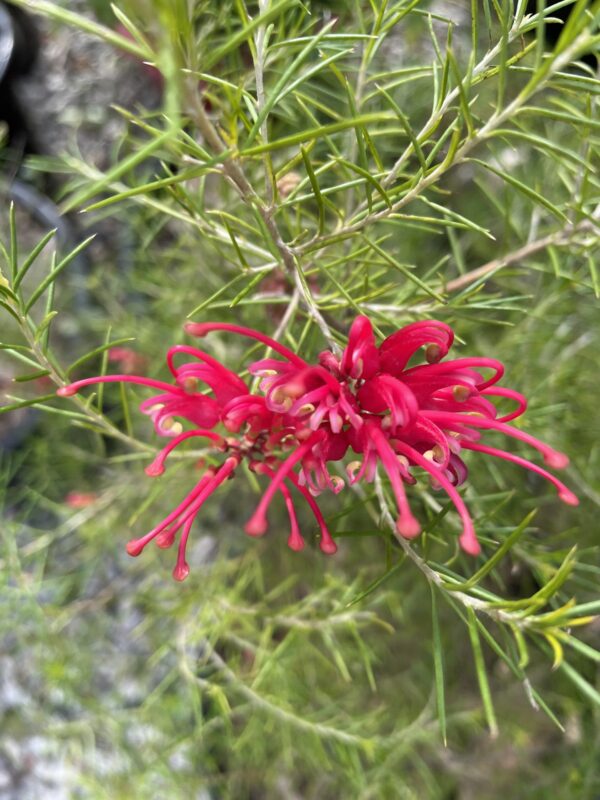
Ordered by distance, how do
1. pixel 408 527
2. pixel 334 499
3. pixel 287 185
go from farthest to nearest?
1. pixel 334 499
2. pixel 287 185
3. pixel 408 527

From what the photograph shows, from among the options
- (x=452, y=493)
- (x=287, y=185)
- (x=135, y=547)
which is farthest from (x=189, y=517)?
(x=287, y=185)

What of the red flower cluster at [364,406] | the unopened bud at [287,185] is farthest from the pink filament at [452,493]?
the unopened bud at [287,185]

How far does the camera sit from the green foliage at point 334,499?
41cm

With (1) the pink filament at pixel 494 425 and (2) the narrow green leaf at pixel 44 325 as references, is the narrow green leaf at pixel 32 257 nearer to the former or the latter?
(2) the narrow green leaf at pixel 44 325

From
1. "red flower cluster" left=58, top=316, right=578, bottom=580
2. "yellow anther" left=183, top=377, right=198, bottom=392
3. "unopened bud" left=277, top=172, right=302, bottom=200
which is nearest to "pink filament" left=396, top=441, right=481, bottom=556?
"red flower cluster" left=58, top=316, right=578, bottom=580

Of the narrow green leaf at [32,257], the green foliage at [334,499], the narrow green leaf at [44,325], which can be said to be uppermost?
the narrow green leaf at [32,257]

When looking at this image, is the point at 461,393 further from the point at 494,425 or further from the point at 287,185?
the point at 287,185

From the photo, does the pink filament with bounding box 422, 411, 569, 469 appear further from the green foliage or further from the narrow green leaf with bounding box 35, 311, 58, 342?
the narrow green leaf with bounding box 35, 311, 58, 342

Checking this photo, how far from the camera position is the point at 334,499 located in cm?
81

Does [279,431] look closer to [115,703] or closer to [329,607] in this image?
[329,607]

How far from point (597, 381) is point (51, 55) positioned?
3.71 ft

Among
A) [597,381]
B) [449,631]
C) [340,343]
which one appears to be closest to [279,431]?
[340,343]

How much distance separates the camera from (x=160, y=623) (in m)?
0.89

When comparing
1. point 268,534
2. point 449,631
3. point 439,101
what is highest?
point 439,101
